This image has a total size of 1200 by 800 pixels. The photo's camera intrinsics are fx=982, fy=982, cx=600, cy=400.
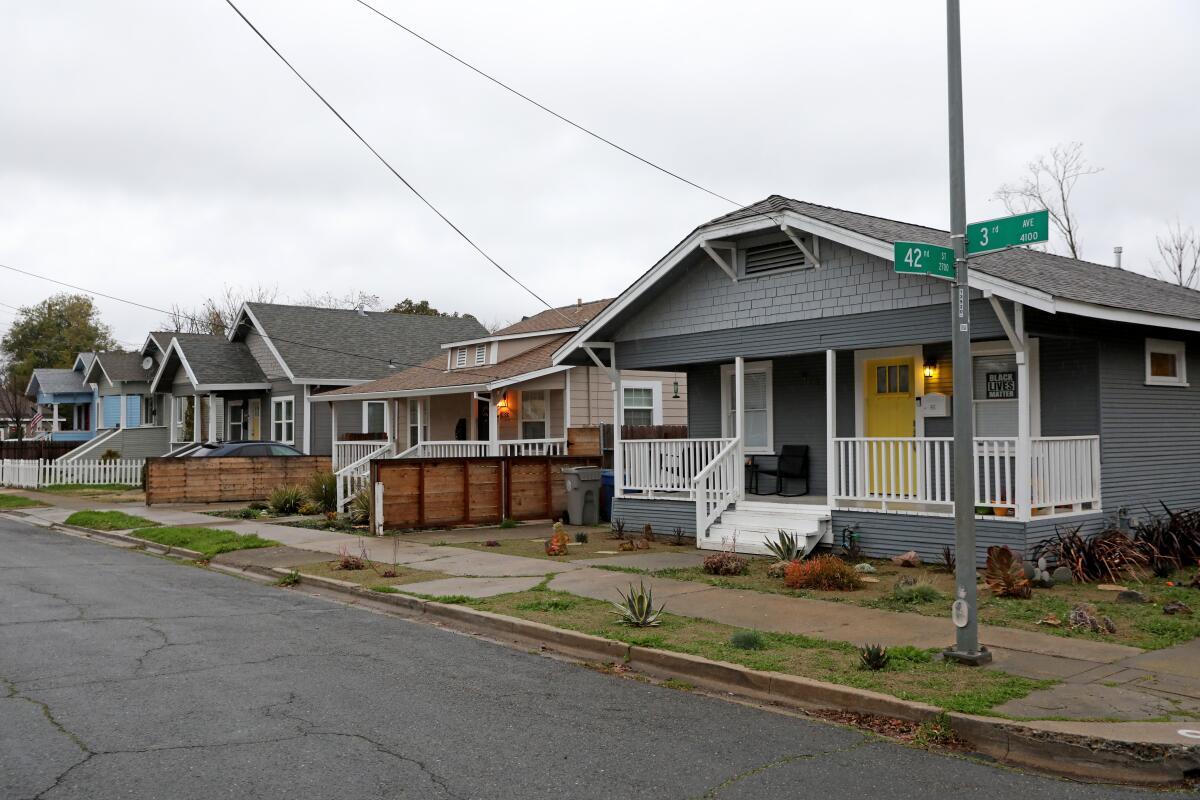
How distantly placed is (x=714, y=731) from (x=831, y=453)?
8.05 meters

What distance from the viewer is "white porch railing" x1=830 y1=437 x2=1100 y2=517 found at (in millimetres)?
12055

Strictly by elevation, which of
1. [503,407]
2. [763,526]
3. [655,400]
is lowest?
[763,526]

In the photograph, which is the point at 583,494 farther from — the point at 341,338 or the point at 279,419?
the point at 341,338

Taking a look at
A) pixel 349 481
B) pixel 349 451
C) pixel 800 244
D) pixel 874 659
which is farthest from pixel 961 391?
pixel 349 451

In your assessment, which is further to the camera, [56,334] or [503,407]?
[56,334]

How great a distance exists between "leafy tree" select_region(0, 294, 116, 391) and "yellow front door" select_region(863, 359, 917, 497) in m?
74.7

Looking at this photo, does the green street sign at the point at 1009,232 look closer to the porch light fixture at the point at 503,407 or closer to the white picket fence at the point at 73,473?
the porch light fixture at the point at 503,407

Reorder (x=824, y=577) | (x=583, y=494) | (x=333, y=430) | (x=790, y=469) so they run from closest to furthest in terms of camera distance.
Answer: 1. (x=824, y=577)
2. (x=790, y=469)
3. (x=583, y=494)
4. (x=333, y=430)

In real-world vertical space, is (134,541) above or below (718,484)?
below

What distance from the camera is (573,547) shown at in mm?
15609

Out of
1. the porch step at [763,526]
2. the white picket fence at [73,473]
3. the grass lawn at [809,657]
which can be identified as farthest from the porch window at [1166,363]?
the white picket fence at [73,473]

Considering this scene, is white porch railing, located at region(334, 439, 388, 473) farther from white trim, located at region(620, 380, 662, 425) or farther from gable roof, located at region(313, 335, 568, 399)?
white trim, located at region(620, 380, 662, 425)

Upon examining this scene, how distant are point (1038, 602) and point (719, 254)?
25.0ft

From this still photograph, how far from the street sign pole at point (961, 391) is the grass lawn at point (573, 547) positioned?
7344 millimetres
